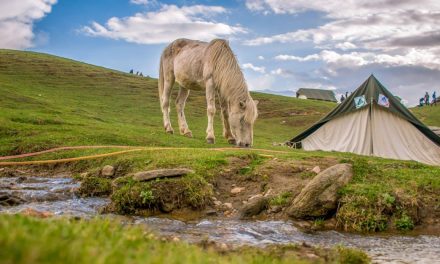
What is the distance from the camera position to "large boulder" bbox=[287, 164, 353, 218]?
9742mm

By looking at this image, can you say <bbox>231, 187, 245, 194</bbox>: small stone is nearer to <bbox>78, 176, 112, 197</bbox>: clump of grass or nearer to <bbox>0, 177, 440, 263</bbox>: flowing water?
<bbox>0, 177, 440, 263</bbox>: flowing water

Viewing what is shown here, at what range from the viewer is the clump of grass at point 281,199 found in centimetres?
1034

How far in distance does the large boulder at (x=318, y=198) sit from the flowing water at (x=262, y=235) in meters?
0.45

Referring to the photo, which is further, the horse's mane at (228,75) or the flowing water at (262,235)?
the horse's mane at (228,75)

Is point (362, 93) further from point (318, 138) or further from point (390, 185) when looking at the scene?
point (390, 185)

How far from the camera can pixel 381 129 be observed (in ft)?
80.4

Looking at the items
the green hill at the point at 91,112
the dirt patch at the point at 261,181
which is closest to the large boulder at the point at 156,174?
the dirt patch at the point at 261,181

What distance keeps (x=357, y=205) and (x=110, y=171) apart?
6.54 meters

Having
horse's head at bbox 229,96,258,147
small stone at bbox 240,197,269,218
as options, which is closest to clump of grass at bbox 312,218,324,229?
small stone at bbox 240,197,269,218

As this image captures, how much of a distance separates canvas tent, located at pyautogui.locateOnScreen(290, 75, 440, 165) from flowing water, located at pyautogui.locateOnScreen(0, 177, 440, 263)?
16.1 metres

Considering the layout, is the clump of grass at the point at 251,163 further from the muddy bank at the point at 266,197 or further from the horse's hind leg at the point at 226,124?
the horse's hind leg at the point at 226,124

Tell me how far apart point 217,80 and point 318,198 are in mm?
10880

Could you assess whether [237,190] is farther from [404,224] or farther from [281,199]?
[404,224]

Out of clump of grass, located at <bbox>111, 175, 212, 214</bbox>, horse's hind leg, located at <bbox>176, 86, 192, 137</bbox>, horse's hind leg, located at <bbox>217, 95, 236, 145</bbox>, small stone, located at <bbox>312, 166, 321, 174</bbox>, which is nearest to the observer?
clump of grass, located at <bbox>111, 175, 212, 214</bbox>
